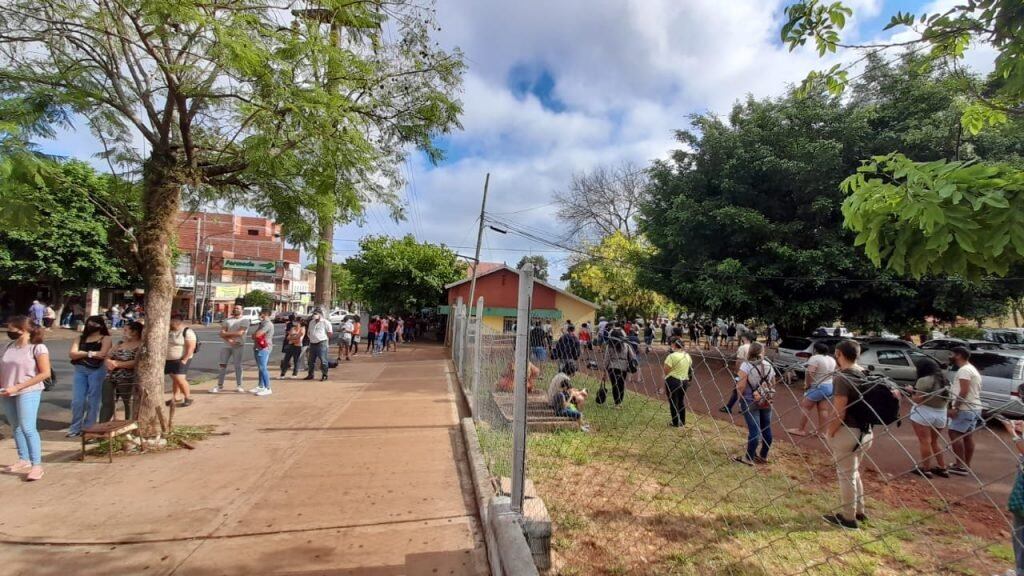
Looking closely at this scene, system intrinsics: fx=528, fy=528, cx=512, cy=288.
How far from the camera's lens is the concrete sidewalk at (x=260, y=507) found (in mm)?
3504

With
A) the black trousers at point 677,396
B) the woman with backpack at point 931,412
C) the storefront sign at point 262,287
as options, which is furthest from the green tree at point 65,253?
the woman with backpack at point 931,412

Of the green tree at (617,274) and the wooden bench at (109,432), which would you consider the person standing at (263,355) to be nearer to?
the wooden bench at (109,432)

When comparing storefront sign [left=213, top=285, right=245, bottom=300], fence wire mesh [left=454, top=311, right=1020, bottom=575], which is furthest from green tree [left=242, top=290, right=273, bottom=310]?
fence wire mesh [left=454, top=311, right=1020, bottom=575]

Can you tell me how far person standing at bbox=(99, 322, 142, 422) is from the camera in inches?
248

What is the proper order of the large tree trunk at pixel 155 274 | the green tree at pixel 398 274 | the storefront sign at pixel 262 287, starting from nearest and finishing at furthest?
the large tree trunk at pixel 155 274 → the green tree at pixel 398 274 → the storefront sign at pixel 262 287

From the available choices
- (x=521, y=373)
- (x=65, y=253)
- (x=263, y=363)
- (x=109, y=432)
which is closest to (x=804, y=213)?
(x=263, y=363)

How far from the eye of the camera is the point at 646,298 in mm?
33094

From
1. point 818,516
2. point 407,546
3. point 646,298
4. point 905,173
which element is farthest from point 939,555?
point 646,298

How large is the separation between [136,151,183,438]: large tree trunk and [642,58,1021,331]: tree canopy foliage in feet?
47.9

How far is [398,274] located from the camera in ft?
87.6

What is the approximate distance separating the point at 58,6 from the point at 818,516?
9015 mm

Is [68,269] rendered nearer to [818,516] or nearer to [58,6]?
[58,6]

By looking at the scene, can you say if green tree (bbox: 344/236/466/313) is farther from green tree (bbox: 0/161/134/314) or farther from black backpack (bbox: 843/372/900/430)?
black backpack (bbox: 843/372/900/430)

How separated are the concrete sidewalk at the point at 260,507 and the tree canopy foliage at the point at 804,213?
1275 cm
